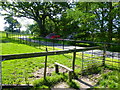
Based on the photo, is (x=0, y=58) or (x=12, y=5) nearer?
(x=0, y=58)

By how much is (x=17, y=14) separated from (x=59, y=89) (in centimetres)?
1941

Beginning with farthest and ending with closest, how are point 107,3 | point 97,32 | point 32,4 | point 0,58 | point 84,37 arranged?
1. point 32,4
2. point 84,37
3. point 97,32
4. point 107,3
5. point 0,58

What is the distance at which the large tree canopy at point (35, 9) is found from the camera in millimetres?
16844

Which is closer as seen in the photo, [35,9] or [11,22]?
[35,9]

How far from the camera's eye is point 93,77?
299 cm

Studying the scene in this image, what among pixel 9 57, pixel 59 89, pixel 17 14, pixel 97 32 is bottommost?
pixel 59 89

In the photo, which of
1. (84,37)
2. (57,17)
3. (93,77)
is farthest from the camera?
(57,17)

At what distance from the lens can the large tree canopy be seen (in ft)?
55.3

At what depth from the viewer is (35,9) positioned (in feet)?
56.4

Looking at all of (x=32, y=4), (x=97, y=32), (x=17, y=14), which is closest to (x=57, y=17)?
(x=32, y=4)

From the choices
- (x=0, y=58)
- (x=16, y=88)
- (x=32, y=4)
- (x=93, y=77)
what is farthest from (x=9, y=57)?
(x=32, y=4)

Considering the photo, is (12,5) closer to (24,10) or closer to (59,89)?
(24,10)

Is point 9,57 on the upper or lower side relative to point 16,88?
upper

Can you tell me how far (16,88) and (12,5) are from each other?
725 inches
